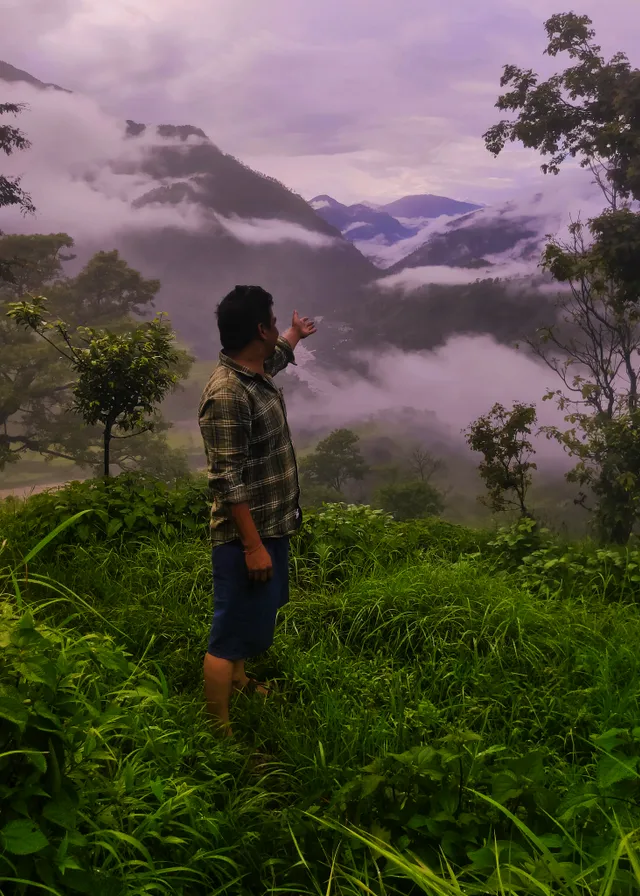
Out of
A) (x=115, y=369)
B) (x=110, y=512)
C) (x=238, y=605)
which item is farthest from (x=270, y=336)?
(x=115, y=369)

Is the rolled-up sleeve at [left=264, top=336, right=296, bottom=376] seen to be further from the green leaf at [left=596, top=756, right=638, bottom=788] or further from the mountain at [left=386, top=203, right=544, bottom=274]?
the mountain at [left=386, top=203, right=544, bottom=274]

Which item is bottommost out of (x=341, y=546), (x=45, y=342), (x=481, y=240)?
(x=341, y=546)

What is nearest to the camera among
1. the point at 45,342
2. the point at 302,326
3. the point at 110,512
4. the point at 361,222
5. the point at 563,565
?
the point at 302,326

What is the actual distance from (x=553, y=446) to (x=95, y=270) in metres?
5.42

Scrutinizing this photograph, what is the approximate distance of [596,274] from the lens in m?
6.30

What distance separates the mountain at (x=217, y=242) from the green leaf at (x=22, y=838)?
20.9 ft

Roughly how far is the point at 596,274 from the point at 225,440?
18.7 ft

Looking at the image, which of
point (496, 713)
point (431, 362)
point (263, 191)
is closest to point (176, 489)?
point (496, 713)

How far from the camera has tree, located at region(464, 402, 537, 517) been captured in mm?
6043

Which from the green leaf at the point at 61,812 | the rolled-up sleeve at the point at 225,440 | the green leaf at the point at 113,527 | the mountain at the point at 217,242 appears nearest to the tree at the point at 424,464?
the mountain at the point at 217,242

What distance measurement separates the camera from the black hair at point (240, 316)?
1900 millimetres

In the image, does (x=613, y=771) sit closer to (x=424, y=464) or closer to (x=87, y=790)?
(x=87, y=790)

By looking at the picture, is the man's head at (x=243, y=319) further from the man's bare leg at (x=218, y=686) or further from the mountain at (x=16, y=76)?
the mountain at (x=16, y=76)

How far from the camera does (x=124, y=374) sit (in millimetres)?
4395
